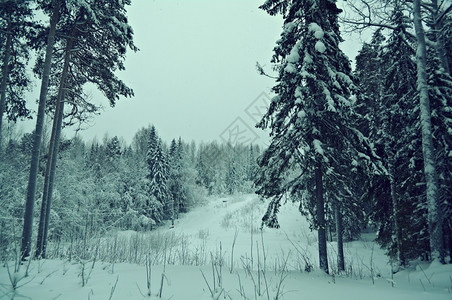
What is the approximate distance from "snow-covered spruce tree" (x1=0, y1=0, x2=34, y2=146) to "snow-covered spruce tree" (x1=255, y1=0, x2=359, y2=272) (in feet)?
30.1

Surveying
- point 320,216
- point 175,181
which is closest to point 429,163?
point 320,216

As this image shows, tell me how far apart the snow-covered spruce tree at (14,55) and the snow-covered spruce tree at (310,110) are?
916 cm

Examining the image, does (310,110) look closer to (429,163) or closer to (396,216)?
(429,163)

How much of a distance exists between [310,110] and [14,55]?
12.6 m

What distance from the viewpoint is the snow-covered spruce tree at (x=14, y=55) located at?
876 centimetres

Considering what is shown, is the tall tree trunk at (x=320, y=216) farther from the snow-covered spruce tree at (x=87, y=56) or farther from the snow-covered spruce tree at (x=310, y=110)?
the snow-covered spruce tree at (x=87, y=56)

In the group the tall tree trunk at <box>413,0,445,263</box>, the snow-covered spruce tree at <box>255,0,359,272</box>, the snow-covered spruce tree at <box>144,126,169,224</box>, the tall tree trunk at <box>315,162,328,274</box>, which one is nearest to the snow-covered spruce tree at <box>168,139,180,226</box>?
the snow-covered spruce tree at <box>144,126,169,224</box>

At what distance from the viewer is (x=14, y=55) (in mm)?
10164

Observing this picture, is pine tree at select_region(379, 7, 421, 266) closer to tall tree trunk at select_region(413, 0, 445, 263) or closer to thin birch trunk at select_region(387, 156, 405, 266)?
thin birch trunk at select_region(387, 156, 405, 266)

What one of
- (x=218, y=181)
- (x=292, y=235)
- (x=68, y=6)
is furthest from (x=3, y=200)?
(x=218, y=181)

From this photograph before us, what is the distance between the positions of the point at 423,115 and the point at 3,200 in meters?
22.7

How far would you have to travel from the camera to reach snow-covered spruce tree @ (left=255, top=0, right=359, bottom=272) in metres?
6.21

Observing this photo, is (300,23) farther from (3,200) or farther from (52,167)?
(3,200)

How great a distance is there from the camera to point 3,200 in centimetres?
1526
